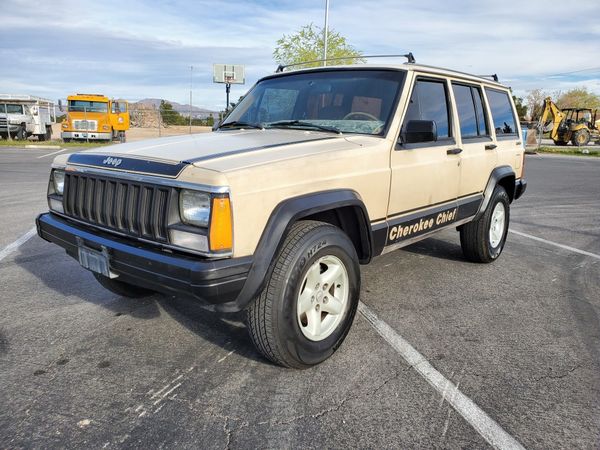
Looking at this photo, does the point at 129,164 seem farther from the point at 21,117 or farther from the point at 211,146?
the point at 21,117

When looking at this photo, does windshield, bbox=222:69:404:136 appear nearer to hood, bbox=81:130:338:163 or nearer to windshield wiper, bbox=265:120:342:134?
windshield wiper, bbox=265:120:342:134

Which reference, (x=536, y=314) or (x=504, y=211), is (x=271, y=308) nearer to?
(x=536, y=314)

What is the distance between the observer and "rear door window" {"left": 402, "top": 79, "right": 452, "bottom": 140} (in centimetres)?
369

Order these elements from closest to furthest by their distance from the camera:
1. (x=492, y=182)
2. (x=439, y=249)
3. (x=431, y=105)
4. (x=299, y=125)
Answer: (x=299, y=125)
(x=431, y=105)
(x=492, y=182)
(x=439, y=249)

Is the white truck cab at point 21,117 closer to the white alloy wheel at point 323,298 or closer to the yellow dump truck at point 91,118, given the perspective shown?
the yellow dump truck at point 91,118

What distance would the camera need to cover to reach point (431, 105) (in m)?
3.96

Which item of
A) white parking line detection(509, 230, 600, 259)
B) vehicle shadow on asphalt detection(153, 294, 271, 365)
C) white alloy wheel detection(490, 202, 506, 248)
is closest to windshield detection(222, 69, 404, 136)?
vehicle shadow on asphalt detection(153, 294, 271, 365)

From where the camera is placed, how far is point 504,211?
5262 millimetres

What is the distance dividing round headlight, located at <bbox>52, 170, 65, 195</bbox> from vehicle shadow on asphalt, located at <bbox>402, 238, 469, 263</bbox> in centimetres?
368

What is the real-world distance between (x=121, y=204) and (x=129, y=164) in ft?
0.78

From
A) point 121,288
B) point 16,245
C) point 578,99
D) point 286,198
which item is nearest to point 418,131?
point 286,198

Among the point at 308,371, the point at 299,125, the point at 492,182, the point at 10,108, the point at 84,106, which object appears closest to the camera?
the point at 308,371

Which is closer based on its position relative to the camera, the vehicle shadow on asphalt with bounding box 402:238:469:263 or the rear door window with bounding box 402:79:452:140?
the rear door window with bounding box 402:79:452:140

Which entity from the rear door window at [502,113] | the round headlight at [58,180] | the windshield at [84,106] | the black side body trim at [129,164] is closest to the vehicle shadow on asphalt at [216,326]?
the black side body trim at [129,164]
